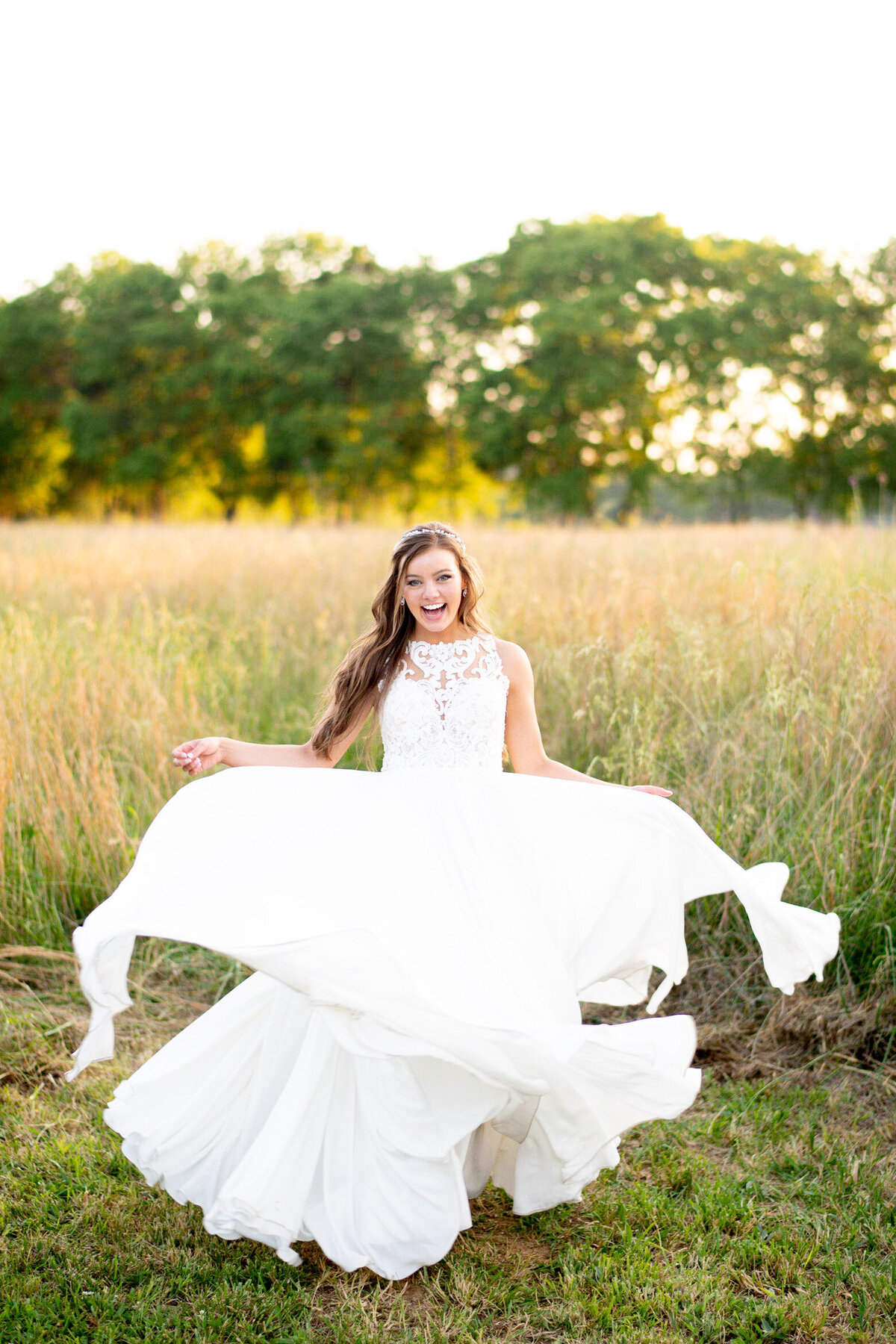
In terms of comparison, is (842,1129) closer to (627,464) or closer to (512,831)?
(512,831)

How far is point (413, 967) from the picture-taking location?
2250mm

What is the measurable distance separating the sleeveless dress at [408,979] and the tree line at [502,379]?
27.2m

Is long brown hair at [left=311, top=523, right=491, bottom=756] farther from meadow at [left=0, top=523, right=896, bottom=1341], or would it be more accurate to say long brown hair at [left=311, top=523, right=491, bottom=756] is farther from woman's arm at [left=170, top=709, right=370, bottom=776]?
meadow at [left=0, top=523, right=896, bottom=1341]

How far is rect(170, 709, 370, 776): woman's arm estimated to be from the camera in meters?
2.85

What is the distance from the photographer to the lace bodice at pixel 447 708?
2877 millimetres

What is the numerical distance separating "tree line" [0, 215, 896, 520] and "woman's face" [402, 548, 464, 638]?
87.8ft

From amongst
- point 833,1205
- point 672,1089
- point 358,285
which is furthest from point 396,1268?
point 358,285

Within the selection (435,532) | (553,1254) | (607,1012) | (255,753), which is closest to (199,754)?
(255,753)

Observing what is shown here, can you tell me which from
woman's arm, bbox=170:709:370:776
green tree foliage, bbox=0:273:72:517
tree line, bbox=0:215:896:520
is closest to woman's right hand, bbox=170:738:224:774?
woman's arm, bbox=170:709:370:776

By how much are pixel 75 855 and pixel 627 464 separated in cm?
2894

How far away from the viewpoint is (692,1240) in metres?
2.69

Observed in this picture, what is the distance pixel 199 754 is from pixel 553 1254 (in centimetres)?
163

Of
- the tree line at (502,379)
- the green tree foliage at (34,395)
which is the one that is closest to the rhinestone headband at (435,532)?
the tree line at (502,379)

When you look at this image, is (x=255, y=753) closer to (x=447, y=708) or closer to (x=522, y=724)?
(x=447, y=708)
